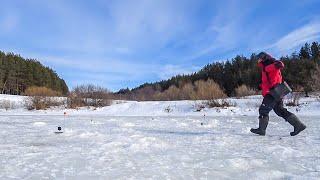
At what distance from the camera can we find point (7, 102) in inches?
1353

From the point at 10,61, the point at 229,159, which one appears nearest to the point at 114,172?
the point at 229,159

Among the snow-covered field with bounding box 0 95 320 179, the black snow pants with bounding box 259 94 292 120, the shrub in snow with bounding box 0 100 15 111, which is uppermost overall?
the shrub in snow with bounding box 0 100 15 111

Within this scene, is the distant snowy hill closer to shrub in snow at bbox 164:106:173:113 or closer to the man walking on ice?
shrub in snow at bbox 164:106:173:113

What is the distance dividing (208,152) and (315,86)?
87.3 feet

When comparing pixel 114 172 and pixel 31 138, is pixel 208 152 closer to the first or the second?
pixel 114 172

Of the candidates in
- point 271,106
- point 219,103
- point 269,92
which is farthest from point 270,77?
point 219,103

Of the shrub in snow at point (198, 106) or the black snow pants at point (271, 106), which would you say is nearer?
the black snow pants at point (271, 106)

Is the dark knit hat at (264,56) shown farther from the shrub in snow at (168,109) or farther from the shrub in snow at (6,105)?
the shrub in snow at (6,105)

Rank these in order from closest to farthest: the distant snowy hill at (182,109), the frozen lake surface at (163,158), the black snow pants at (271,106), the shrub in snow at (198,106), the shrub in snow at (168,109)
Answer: the frozen lake surface at (163,158) < the black snow pants at (271,106) < the distant snowy hill at (182,109) < the shrub in snow at (198,106) < the shrub in snow at (168,109)

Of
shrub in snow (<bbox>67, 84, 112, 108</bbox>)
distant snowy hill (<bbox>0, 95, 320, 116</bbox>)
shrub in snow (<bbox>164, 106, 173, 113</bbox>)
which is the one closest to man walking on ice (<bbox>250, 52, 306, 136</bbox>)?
distant snowy hill (<bbox>0, 95, 320, 116</bbox>)

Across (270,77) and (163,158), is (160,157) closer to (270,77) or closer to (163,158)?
(163,158)

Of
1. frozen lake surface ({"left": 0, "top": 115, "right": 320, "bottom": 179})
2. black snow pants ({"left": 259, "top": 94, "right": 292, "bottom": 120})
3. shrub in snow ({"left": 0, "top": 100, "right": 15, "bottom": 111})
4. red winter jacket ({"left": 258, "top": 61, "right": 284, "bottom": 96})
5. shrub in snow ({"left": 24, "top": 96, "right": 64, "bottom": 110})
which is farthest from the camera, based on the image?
shrub in snow ({"left": 0, "top": 100, "right": 15, "bottom": 111})

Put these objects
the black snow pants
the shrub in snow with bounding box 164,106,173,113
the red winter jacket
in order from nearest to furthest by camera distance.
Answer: the red winter jacket, the black snow pants, the shrub in snow with bounding box 164,106,173,113

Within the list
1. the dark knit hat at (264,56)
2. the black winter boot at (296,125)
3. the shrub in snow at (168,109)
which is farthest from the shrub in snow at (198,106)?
the dark knit hat at (264,56)
